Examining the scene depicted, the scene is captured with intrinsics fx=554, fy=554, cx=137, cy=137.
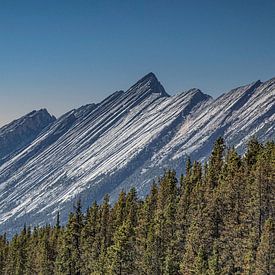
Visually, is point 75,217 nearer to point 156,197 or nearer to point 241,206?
point 156,197

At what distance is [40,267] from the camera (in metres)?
126

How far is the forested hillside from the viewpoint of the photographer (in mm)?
79688

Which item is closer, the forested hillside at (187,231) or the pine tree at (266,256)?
the pine tree at (266,256)

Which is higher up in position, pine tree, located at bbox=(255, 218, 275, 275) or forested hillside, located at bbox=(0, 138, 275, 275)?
A: forested hillside, located at bbox=(0, 138, 275, 275)

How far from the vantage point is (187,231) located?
9475cm

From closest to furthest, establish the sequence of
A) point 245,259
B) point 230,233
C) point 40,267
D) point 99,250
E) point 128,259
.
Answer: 1. point 245,259
2. point 230,233
3. point 128,259
4. point 99,250
5. point 40,267

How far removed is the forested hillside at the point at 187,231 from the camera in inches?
3137

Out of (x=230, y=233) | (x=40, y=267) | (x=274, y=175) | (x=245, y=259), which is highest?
(x=40, y=267)

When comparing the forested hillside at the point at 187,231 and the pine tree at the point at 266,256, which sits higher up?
Answer: the forested hillside at the point at 187,231

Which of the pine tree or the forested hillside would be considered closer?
the pine tree

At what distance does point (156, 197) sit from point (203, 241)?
31556 mm

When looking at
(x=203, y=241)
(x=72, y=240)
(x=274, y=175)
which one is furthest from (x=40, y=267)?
(x=274, y=175)

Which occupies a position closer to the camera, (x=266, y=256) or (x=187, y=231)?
(x=266, y=256)

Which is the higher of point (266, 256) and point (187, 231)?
point (187, 231)
